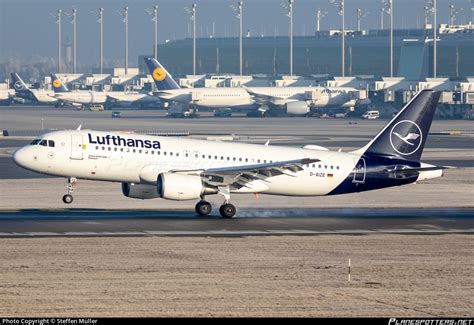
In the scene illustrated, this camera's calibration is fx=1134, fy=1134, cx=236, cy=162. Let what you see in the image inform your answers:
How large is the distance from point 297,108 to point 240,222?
136 m

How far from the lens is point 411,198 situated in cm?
6856

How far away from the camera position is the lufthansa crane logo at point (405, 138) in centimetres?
6003

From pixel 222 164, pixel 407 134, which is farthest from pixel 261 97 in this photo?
pixel 222 164

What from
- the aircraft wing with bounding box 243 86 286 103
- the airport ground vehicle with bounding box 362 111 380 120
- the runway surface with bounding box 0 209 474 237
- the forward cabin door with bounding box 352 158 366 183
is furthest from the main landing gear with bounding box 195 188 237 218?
the aircraft wing with bounding box 243 86 286 103

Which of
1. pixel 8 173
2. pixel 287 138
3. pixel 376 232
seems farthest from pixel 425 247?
pixel 287 138

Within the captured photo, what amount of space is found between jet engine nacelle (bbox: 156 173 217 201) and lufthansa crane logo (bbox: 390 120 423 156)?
11183 mm

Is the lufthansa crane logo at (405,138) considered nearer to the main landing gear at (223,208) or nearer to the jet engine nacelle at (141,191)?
the main landing gear at (223,208)

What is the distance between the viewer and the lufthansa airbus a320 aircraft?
5631 cm

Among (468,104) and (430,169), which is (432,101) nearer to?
(430,169)

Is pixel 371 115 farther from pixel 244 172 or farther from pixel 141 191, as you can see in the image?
pixel 141 191

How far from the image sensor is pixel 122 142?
5681cm

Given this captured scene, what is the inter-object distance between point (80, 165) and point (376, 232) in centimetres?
1525

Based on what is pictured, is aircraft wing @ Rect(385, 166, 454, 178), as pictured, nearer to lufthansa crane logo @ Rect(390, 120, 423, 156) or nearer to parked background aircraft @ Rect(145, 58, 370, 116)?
lufthansa crane logo @ Rect(390, 120, 423, 156)

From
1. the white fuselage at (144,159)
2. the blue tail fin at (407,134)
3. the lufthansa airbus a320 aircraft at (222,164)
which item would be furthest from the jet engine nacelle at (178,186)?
the blue tail fin at (407,134)
